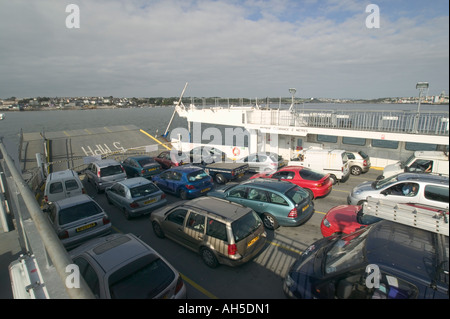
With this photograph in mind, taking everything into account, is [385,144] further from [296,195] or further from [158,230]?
[158,230]

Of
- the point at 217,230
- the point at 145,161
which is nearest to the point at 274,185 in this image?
the point at 217,230

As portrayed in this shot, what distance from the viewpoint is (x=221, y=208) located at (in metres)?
6.30

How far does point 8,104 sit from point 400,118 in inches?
6355

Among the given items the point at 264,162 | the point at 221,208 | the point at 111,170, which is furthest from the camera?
the point at 264,162

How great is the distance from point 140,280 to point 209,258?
217 centimetres

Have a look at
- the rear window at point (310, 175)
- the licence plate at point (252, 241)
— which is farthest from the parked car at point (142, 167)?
the licence plate at point (252, 241)

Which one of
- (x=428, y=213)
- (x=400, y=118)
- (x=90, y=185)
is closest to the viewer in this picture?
(x=428, y=213)

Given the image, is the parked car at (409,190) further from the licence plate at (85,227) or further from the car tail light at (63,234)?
the car tail light at (63,234)

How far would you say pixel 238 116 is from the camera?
18.2 metres

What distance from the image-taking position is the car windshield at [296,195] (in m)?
7.52

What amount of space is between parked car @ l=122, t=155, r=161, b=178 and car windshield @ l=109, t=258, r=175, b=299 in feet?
32.5

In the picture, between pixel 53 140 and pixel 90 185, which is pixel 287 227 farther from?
pixel 53 140

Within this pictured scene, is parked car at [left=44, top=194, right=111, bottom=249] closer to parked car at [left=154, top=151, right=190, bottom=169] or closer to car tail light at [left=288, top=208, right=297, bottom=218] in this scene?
car tail light at [left=288, top=208, right=297, bottom=218]

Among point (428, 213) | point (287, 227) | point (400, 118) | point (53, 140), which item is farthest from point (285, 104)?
point (53, 140)
